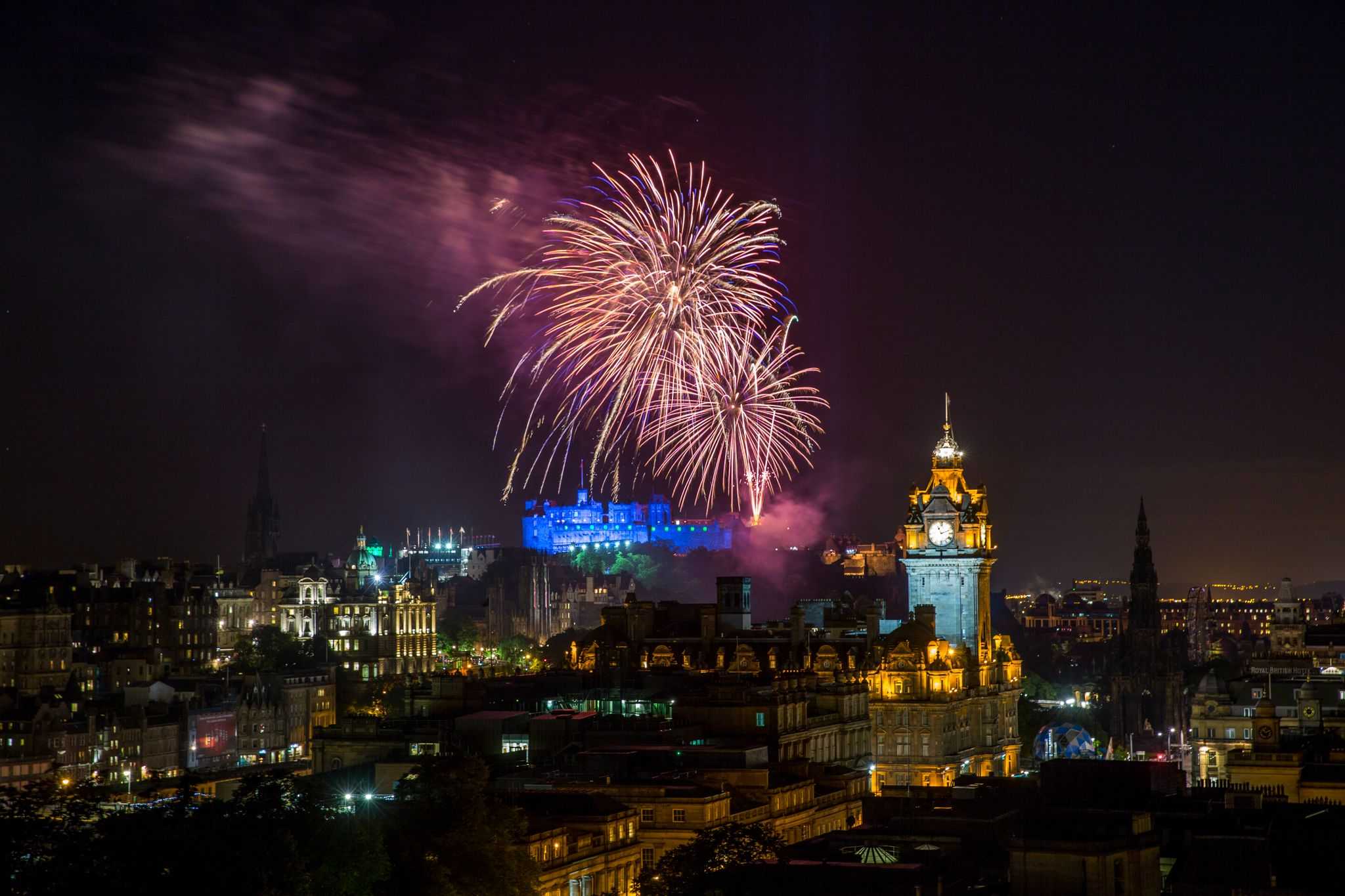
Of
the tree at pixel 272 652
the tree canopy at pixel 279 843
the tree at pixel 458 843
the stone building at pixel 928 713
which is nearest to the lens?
the tree canopy at pixel 279 843

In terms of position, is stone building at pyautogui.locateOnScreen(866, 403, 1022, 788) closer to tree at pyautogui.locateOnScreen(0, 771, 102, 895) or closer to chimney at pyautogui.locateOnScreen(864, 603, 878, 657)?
chimney at pyautogui.locateOnScreen(864, 603, 878, 657)

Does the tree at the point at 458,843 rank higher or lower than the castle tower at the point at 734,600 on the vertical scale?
lower

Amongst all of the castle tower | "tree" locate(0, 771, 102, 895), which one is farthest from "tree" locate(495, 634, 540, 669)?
"tree" locate(0, 771, 102, 895)

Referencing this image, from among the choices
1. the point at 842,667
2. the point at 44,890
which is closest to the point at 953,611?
the point at 842,667

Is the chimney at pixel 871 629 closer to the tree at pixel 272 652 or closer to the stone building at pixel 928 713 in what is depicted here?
the stone building at pixel 928 713

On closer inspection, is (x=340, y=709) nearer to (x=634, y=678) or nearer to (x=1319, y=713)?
(x=634, y=678)

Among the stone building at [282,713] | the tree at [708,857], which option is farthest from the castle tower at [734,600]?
the tree at [708,857]

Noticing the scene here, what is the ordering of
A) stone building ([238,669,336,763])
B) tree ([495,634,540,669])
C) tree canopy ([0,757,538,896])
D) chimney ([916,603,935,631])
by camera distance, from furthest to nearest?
tree ([495,634,540,669]), stone building ([238,669,336,763]), chimney ([916,603,935,631]), tree canopy ([0,757,538,896])

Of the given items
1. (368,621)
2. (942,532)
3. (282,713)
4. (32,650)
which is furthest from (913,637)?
(368,621)
